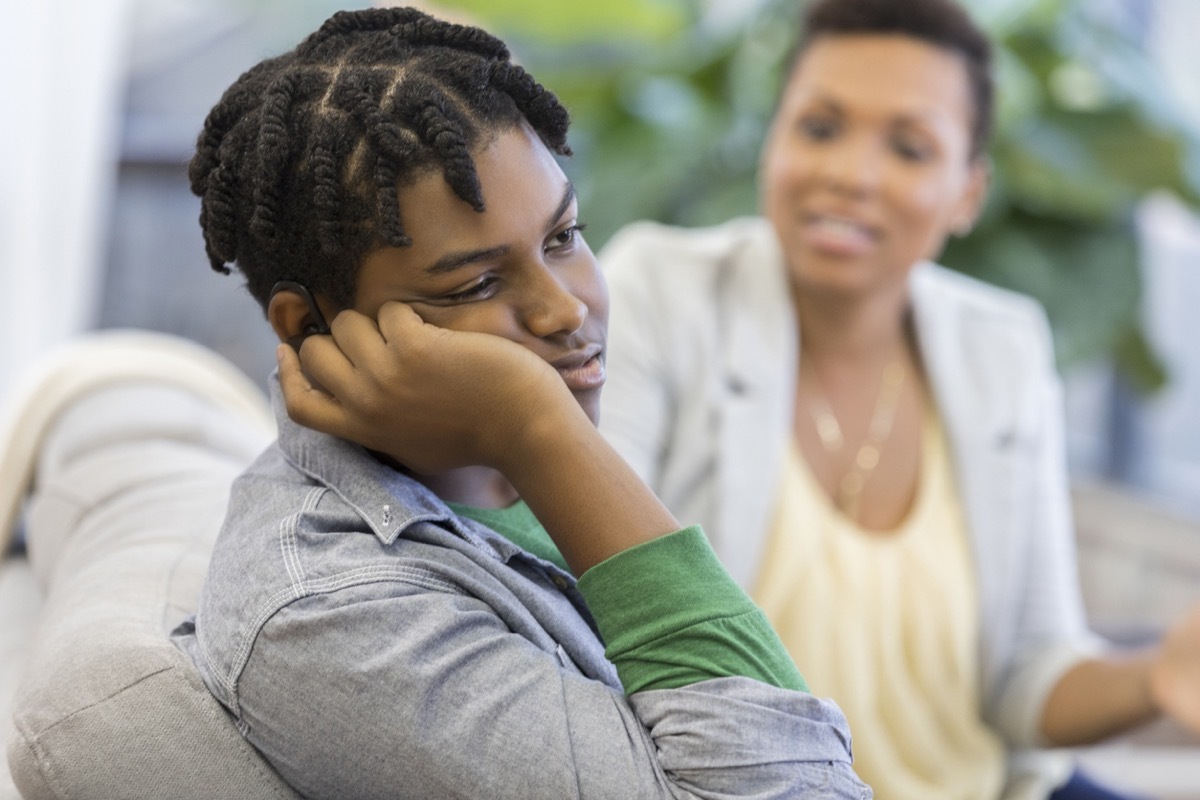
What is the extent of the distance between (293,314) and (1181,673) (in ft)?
3.66

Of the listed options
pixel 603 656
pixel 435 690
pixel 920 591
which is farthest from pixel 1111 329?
pixel 435 690

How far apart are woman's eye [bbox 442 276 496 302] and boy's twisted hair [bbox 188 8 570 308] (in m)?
0.05

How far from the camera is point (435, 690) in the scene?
0.77 meters

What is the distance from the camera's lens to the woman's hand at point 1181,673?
1522mm

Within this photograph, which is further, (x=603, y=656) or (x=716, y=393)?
(x=716, y=393)

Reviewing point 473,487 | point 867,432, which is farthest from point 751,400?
point 473,487

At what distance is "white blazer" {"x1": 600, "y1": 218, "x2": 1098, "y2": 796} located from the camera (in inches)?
67.4

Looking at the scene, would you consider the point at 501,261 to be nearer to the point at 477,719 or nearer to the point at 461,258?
the point at 461,258

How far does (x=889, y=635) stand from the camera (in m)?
1.71

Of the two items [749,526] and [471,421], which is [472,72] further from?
[749,526]

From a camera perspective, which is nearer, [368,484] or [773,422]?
[368,484]

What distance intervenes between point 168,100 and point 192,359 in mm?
2755

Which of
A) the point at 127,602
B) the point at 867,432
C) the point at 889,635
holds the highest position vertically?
the point at 127,602

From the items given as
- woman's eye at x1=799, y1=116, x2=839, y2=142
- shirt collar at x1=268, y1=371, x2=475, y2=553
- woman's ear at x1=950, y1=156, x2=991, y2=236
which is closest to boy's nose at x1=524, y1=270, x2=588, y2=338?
shirt collar at x1=268, y1=371, x2=475, y2=553
